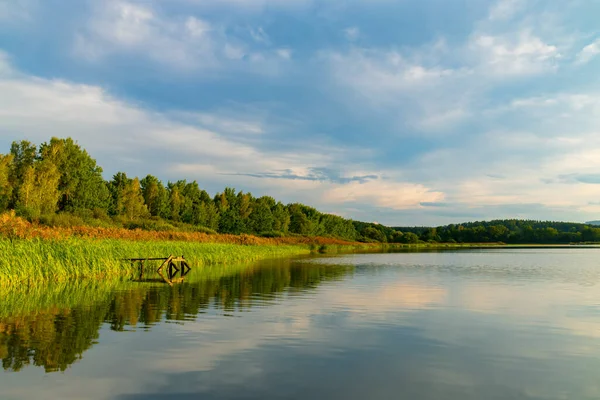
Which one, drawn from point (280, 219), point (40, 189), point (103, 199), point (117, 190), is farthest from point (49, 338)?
point (280, 219)

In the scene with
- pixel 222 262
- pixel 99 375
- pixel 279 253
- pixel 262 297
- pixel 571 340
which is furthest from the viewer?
pixel 279 253

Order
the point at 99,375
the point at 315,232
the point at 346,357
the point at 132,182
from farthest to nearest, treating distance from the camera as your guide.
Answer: the point at 315,232 < the point at 132,182 < the point at 346,357 < the point at 99,375

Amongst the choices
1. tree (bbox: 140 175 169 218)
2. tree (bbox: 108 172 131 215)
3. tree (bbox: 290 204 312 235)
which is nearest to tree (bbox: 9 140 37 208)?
tree (bbox: 108 172 131 215)

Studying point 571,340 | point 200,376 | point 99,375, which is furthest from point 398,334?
point 99,375

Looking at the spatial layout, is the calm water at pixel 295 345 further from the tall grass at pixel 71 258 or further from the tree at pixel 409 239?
the tree at pixel 409 239

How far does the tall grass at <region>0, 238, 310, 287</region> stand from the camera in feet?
86.5

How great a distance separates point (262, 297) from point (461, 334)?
40.1ft

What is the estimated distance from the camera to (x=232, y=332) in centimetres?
1606

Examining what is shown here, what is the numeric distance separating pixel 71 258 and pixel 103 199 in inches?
2345

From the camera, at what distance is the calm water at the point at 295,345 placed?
10453 millimetres

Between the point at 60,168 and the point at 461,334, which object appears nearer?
the point at 461,334

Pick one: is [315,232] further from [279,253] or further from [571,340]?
[571,340]

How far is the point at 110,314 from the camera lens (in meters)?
18.9

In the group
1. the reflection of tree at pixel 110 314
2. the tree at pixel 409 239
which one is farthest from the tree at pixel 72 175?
the tree at pixel 409 239
